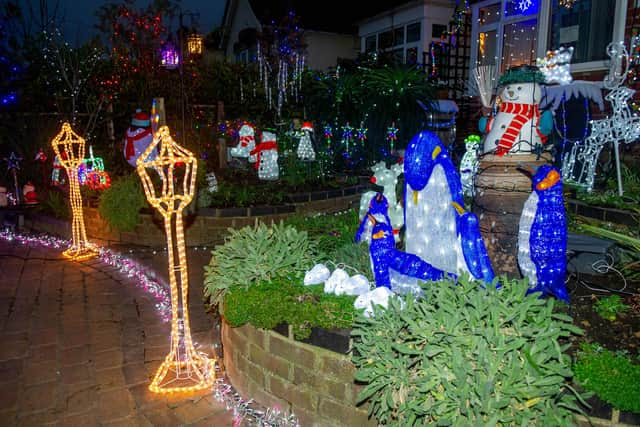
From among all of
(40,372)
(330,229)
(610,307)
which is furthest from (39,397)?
(610,307)

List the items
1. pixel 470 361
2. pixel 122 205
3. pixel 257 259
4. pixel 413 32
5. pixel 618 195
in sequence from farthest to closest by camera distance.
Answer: pixel 413 32
pixel 122 205
pixel 618 195
pixel 257 259
pixel 470 361

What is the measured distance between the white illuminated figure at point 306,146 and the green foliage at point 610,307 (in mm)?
6439

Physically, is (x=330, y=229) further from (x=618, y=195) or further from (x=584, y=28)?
(x=584, y=28)

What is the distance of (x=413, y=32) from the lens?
50.6 feet

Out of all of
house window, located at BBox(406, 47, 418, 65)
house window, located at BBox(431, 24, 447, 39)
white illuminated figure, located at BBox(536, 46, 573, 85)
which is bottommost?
white illuminated figure, located at BBox(536, 46, 573, 85)

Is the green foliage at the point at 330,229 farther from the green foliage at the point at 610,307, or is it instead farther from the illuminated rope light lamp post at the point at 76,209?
the illuminated rope light lamp post at the point at 76,209

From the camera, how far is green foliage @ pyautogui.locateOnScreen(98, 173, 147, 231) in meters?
7.57

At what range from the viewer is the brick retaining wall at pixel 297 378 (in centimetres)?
284

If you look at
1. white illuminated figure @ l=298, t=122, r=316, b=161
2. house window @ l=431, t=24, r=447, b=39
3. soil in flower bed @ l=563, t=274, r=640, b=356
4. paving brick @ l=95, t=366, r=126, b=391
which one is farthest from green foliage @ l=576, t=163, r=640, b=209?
house window @ l=431, t=24, r=447, b=39

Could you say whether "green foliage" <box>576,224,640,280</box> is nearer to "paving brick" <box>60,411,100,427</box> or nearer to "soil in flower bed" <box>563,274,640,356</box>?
"soil in flower bed" <box>563,274,640,356</box>

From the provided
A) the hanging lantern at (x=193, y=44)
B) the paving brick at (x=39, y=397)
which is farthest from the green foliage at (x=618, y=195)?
the hanging lantern at (x=193, y=44)

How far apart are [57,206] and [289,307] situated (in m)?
7.31

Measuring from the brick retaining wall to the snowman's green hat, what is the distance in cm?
269

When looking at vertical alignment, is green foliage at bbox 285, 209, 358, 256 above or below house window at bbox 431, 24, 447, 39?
below
